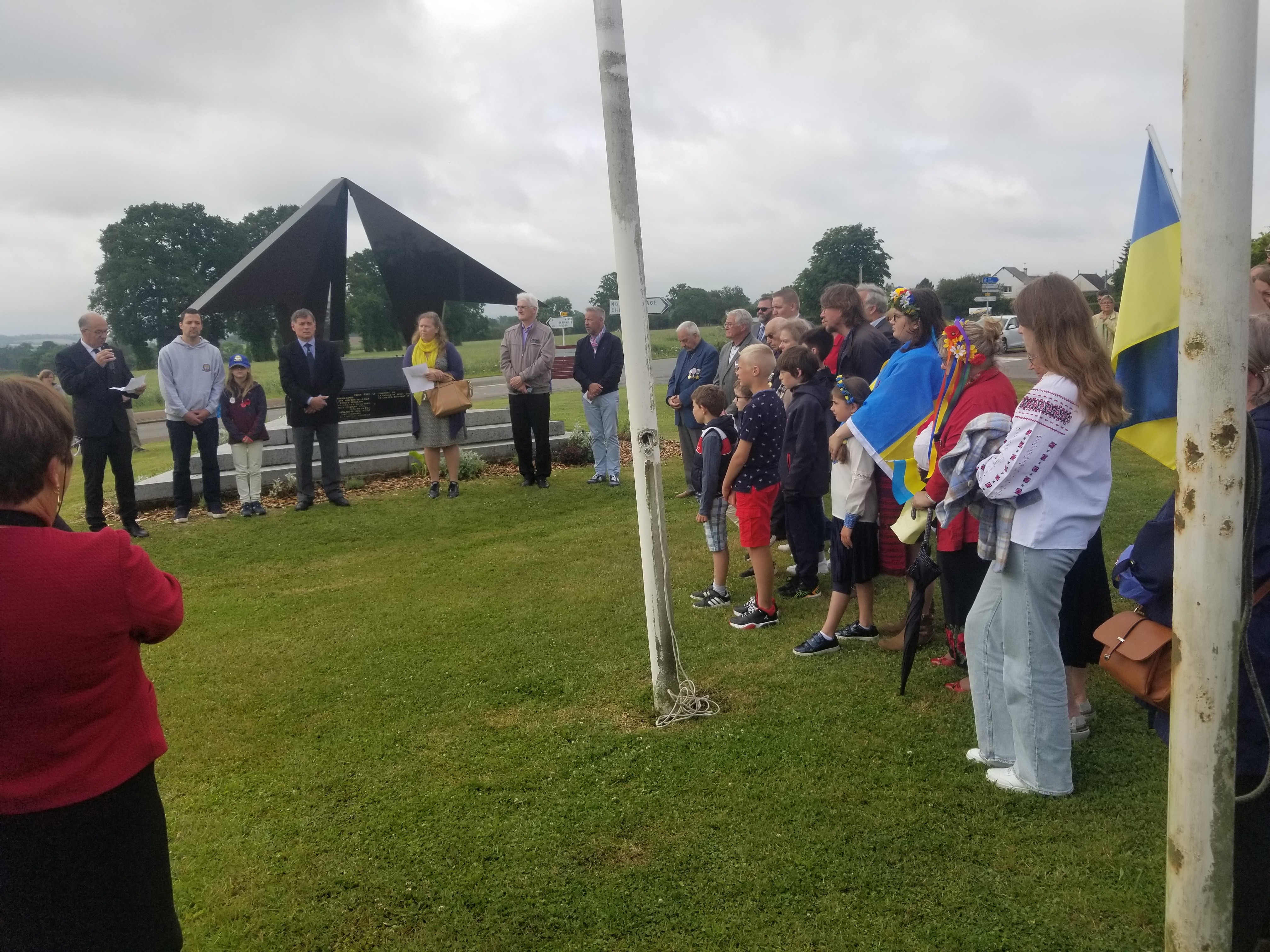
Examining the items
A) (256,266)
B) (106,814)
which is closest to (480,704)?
(106,814)

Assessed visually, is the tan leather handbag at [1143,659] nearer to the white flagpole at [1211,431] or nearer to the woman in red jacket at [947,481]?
the white flagpole at [1211,431]

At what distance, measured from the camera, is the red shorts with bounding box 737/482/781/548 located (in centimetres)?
536

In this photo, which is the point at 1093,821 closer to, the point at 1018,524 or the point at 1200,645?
the point at 1018,524

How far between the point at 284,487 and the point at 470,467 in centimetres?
228

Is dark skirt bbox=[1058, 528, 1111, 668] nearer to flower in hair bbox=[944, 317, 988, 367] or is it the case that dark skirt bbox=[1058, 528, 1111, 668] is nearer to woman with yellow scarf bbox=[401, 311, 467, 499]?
flower in hair bbox=[944, 317, 988, 367]

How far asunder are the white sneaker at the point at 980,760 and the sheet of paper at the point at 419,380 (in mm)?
7690

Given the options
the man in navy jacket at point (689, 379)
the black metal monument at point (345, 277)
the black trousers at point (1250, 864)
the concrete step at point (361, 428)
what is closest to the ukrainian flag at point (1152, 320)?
the black trousers at point (1250, 864)

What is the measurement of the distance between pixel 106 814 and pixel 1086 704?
151 inches

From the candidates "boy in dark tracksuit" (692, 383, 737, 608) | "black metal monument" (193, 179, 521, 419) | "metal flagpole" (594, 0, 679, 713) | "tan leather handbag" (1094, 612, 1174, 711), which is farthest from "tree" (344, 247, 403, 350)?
"tan leather handbag" (1094, 612, 1174, 711)

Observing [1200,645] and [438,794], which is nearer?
[1200,645]

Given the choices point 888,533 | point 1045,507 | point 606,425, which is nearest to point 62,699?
point 1045,507

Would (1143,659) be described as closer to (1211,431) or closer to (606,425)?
(1211,431)

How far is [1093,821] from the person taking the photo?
3.21 metres

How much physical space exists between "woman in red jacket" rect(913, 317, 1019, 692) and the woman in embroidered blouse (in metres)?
0.47
